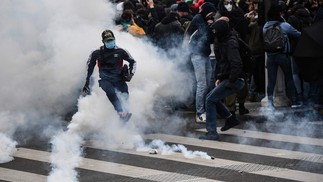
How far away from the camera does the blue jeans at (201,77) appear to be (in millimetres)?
12641

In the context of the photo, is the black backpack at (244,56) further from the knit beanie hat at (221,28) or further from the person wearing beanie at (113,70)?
the person wearing beanie at (113,70)

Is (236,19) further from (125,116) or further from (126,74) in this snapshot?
(125,116)

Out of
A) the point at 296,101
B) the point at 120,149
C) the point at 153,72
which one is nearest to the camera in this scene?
the point at 120,149

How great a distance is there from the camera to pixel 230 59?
11.1 m

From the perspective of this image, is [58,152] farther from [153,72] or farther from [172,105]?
[172,105]

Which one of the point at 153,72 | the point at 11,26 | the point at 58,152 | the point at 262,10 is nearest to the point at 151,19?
the point at 262,10

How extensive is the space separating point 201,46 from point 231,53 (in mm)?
1529

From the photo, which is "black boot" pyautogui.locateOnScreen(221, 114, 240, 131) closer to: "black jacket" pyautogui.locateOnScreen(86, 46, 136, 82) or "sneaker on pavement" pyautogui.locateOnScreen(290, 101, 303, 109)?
"sneaker on pavement" pyautogui.locateOnScreen(290, 101, 303, 109)

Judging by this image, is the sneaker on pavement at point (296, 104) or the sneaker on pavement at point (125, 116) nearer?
the sneaker on pavement at point (125, 116)

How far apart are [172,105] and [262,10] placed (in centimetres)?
248

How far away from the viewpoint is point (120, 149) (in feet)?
35.8

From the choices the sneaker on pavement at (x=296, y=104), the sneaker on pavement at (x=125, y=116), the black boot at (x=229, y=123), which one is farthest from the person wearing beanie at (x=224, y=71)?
the sneaker on pavement at (x=296, y=104)

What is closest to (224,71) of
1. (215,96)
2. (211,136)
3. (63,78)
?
(215,96)

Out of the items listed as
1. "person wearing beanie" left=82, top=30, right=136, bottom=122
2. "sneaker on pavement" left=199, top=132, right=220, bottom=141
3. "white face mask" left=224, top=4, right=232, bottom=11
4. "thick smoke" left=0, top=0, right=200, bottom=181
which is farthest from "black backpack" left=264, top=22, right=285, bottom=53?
"person wearing beanie" left=82, top=30, right=136, bottom=122
